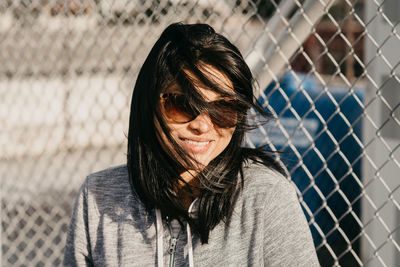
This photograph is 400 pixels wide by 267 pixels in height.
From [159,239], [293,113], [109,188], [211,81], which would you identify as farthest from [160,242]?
[293,113]

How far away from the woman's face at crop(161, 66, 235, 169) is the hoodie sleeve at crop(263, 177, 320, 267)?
206mm

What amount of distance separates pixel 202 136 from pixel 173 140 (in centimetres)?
8

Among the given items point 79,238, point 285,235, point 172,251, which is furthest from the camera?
point 79,238

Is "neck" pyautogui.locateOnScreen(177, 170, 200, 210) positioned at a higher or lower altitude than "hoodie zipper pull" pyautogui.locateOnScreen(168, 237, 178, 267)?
higher

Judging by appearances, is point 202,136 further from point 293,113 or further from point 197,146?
point 293,113

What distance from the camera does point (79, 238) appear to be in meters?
1.63

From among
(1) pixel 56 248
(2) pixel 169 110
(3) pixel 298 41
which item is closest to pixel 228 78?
(2) pixel 169 110

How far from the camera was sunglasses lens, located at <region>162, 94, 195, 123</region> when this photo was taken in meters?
1.45

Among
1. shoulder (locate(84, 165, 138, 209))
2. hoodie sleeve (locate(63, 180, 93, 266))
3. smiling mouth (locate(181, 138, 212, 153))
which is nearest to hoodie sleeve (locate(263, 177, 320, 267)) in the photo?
smiling mouth (locate(181, 138, 212, 153))

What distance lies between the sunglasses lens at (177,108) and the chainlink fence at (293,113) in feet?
1.79

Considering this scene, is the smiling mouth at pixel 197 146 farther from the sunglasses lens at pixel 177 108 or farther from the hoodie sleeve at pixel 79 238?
the hoodie sleeve at pixel 79 238

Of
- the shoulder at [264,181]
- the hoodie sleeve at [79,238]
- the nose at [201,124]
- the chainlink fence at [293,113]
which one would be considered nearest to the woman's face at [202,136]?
the nose at [201,124]

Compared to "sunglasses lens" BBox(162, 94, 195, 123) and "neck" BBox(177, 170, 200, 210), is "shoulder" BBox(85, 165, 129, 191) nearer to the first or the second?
"neck" BBox(177, 170, 200, 210)

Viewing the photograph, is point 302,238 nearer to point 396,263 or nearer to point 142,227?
point 142,227
